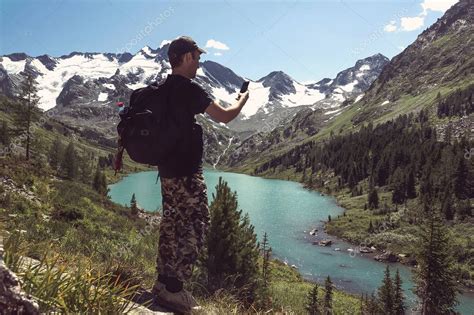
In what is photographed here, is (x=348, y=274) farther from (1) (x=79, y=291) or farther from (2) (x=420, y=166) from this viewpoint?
(2) (x=420, y=166)

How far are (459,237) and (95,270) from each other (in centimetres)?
8904

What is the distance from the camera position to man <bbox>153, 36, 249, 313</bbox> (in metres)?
5.54

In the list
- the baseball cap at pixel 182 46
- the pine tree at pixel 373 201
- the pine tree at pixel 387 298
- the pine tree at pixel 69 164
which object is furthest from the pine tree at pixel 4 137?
the pine tree at pixel 373 201

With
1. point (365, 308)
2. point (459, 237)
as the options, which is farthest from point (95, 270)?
point (459, 237)

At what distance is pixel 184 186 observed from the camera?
228 inches

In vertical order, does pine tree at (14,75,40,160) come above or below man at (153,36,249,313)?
above

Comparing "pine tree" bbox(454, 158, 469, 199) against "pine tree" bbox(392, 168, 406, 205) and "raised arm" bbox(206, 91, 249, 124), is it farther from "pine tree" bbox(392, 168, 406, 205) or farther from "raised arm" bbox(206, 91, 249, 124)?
"raised arm" bbox(206, 91, 249, 124)

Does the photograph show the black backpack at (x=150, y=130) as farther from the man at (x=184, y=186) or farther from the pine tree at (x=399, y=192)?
the pine tree at (x=399, y=192)

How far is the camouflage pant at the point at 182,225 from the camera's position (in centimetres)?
578

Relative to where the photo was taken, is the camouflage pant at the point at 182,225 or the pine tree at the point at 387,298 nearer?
the camouflage pant at the point at 182,225

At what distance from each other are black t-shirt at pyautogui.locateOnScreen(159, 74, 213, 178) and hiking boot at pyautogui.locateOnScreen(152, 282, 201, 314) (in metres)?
1.65

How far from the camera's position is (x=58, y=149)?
88.3 metres

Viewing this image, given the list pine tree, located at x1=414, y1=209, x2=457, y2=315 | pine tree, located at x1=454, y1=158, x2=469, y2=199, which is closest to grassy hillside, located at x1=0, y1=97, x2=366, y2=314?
pine tree, located at x1=414, y1=209, x2=457, y2=315

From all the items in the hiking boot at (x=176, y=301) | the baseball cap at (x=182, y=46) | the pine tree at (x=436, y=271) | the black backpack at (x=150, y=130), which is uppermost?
the baseball cap at (x=182, y=46)
